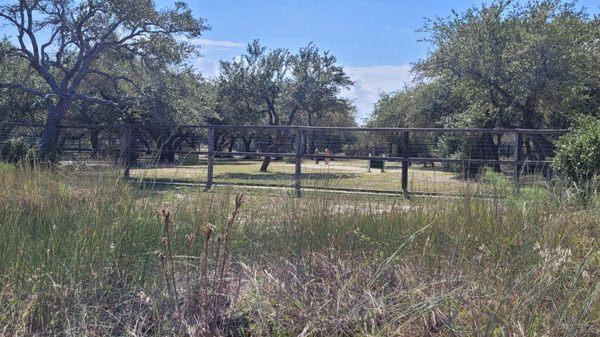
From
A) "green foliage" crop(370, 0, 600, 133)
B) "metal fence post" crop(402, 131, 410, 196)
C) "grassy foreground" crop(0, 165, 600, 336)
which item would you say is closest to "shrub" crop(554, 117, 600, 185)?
"grassy foreground" crop(0, 165, 600, 336)

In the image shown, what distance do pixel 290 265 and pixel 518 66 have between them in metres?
17.9

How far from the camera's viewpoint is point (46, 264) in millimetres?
3430

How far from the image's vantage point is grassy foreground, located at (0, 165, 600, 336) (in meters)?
2.86

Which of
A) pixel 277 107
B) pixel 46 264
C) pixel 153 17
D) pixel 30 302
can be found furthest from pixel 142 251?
pixel 277 107

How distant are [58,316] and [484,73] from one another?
64.8 ft

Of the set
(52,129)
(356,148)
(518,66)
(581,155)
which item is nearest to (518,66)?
(518,66)

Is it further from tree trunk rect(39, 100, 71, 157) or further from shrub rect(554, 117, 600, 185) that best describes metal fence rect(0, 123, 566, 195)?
shrub rect(554, 117, 600, 185)

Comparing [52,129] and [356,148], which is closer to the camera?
[356,148]

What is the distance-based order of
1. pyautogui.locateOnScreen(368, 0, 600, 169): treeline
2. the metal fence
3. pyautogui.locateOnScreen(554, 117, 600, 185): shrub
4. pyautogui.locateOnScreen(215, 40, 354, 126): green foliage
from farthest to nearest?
pyautogui.locateOnScreen(215, 40, 354, 126): green foliage < pyautogui.locateOnScreen(368, 0, 600, 169): treeline < the metal fence < pyautogui.locateOnScreen(554, 117, 600, 185): shrub

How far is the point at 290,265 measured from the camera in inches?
142

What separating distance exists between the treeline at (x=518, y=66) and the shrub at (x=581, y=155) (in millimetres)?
7665

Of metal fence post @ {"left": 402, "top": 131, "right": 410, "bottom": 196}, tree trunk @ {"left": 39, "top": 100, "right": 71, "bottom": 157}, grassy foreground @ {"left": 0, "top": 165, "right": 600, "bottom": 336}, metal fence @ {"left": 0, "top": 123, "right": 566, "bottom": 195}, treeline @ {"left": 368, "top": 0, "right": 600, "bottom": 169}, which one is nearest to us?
grassy foreground @ {"left": 0, "top": 165, "right": 600, "bottom": 336}

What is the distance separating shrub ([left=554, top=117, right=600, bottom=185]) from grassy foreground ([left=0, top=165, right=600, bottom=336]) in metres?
3.40

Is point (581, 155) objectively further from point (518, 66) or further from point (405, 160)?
point (518, 66)
